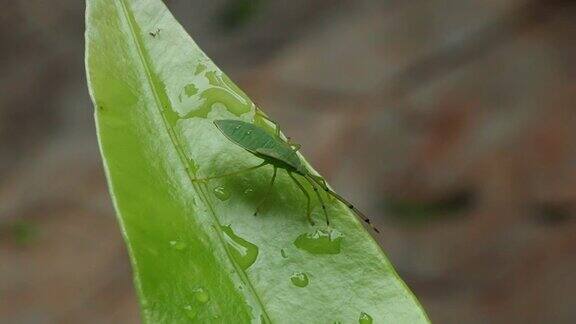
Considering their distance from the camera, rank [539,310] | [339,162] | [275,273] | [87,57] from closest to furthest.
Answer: [275,273] < [87,57] < [539,310] < [339,162]

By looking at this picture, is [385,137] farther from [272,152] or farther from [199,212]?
[199,212]

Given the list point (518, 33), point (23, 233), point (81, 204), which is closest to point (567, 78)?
point (518, 33)

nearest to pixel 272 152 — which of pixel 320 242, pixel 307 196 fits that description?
pixel 307 196

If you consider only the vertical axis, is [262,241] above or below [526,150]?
above

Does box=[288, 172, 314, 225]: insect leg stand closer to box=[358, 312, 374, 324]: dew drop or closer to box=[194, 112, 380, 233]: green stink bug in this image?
box=[194, 112, 380, 233]: green stink bug

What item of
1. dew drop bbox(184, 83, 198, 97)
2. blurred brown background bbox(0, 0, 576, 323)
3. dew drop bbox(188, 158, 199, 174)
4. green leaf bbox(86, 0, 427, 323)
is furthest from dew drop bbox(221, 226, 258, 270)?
blurred brown background bbox(0, 0, 576, 323)

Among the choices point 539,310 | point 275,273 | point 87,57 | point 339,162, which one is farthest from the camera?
point 339,162

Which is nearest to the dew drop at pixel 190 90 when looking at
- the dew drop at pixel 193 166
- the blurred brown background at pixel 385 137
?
the dew drop at pixel 193 166

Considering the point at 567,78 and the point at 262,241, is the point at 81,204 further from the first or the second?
the point at 262,241
